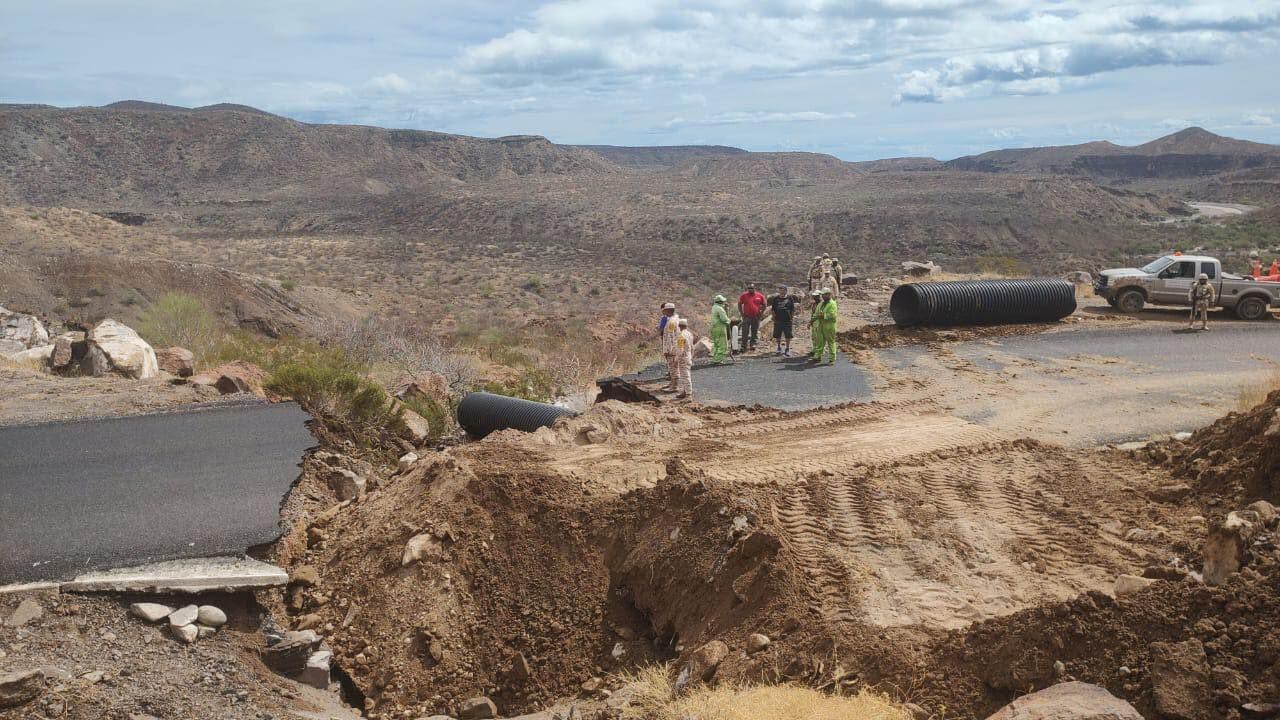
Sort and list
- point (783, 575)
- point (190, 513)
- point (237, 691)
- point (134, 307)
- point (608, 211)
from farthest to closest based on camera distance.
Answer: point (608, 211)
point (134, 307)
point (190, 513)
point (783, 575)
point (237, 691)

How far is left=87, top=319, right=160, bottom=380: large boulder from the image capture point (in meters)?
14.9

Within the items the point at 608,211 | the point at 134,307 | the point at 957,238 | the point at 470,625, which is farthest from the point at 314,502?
the point at 608,211

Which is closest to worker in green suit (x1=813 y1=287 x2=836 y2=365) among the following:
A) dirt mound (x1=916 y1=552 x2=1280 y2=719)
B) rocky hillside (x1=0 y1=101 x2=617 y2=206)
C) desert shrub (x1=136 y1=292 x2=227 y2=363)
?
dirt mound (x1=916 y1=552 x2=1280 y2=719)

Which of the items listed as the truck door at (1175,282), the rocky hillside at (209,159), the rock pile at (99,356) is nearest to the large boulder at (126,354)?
the rock pile at (99,356)

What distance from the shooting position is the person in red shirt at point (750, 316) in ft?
63.8

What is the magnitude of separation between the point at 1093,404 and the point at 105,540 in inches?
498

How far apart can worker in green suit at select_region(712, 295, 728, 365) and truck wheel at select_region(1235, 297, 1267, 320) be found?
1315 centimetres

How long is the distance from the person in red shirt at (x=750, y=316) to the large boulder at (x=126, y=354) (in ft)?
35.1

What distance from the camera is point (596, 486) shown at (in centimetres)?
970

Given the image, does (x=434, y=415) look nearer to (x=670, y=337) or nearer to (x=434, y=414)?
(x=434, y=414)

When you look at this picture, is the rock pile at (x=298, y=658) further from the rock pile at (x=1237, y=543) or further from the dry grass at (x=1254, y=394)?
the dry grass at (x=1254, y=394)

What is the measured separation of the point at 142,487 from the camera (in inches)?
372

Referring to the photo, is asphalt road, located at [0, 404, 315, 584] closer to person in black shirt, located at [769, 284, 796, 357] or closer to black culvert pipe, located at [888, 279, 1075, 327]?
person in black shirt, located at [769, 284, 796, 357]

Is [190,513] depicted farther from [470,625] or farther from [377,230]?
[377,230]
